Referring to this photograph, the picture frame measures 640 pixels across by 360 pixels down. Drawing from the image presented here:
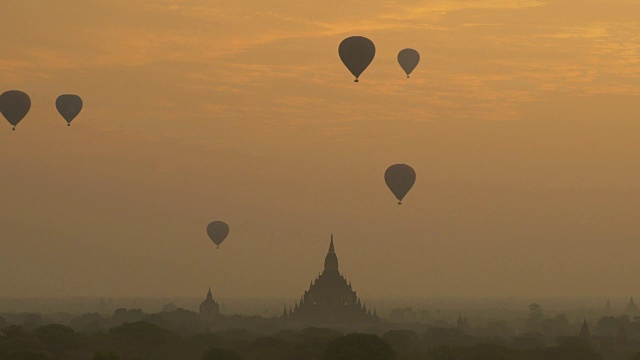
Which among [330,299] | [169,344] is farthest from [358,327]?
[169,344]

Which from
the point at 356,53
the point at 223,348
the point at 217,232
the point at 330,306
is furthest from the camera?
the point at 330,306

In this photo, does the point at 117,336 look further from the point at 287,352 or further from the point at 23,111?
the point at 23,111

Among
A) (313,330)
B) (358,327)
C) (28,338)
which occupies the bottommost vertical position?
(28,338)

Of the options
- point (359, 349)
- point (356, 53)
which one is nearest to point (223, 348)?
point (359, 349)

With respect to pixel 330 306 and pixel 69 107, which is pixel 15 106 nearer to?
pixel 69 107

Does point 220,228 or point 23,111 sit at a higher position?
point 220,228

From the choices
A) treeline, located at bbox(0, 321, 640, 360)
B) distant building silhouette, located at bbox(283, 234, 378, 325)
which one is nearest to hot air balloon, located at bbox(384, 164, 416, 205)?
treeline, located at bbox(0, 321, 640, 360)
